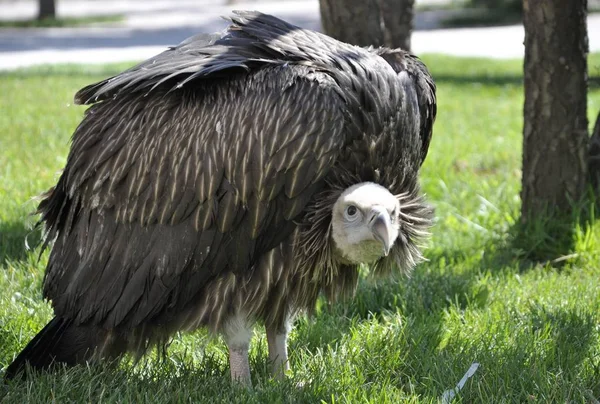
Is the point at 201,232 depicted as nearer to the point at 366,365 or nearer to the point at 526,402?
the point at 366,365

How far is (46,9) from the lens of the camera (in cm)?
2495

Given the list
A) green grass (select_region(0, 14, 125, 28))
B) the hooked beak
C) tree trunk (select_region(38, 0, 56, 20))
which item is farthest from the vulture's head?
tree trunk (select_region(38, 0, 56, 20))

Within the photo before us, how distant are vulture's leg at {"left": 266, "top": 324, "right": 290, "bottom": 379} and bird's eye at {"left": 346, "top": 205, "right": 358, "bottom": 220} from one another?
0.65 m

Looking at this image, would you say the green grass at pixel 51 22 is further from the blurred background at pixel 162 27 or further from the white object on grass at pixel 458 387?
the white object on grass at pixel 458 387

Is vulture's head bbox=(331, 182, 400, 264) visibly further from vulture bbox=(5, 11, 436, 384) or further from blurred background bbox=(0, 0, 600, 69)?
blurred background bbox=(0, 0, 600, 69)

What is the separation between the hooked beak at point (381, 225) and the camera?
141 inches

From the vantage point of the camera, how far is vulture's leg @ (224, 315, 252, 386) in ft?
12.5

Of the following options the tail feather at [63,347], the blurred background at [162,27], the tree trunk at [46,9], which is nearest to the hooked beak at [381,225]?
the tail feather at [63,347]

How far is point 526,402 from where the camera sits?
3637mm

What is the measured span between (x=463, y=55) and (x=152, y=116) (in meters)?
13.6

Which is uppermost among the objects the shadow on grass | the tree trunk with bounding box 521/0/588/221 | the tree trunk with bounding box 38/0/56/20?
the tree trunk with bounding box 521/0/588/221

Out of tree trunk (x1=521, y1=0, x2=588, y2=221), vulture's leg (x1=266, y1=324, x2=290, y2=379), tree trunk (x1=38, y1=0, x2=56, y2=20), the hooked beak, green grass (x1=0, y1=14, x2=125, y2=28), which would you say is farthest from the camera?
tree trunk (x1=38, y1=0, x2=56, y2=20)

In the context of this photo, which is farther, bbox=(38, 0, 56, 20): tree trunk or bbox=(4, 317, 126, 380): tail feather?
bbox=(38, 0, 56, 20): tree trunk

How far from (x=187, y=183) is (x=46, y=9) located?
74.7 ft
